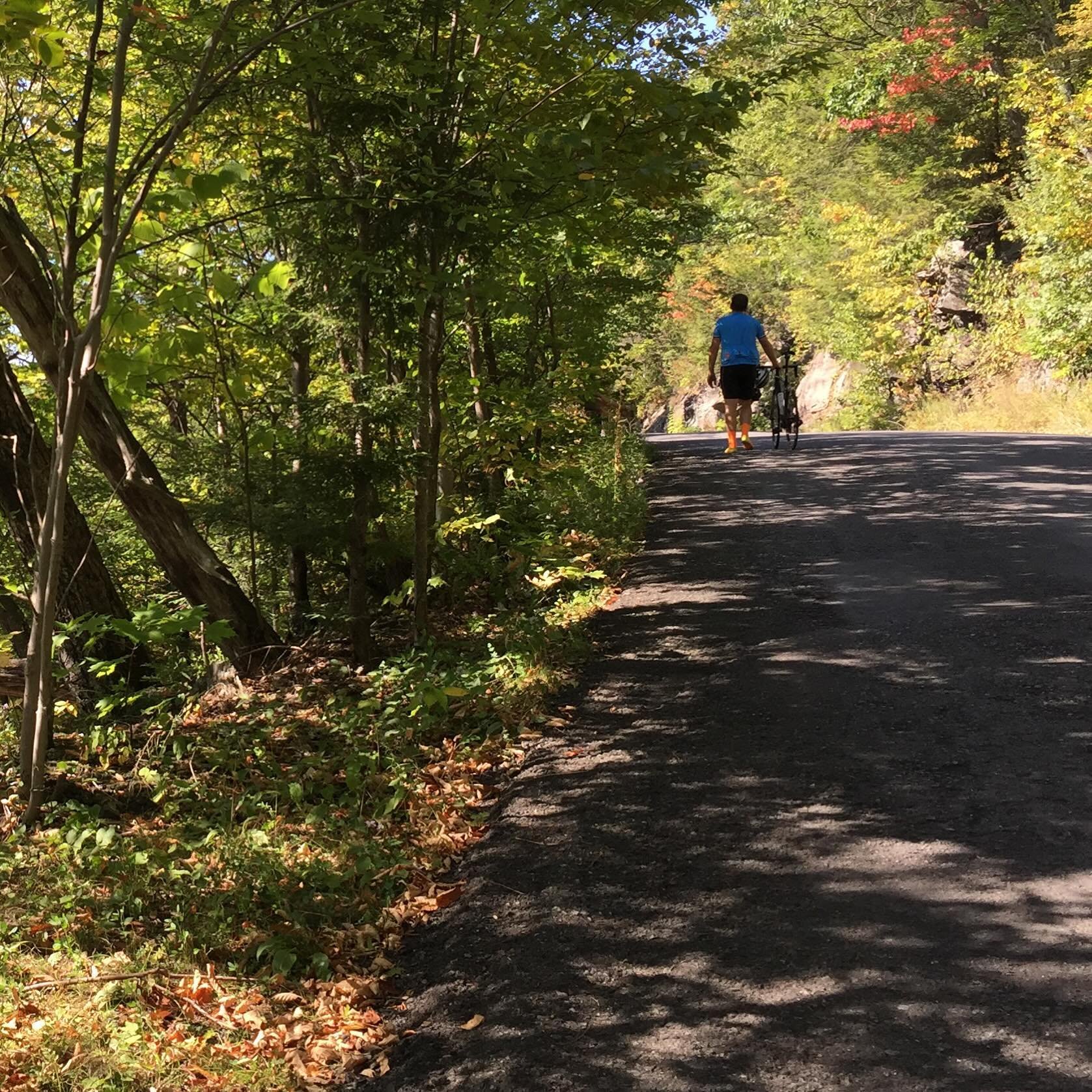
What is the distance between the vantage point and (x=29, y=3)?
3.46 metres

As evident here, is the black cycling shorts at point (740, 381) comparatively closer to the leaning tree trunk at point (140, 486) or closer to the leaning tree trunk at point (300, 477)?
the leaning tree trunk at point (300, 477)

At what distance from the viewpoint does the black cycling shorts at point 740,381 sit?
40.3ft

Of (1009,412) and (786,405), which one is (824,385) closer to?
(1009,412)

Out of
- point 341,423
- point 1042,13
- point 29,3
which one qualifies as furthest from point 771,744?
point 1042,13

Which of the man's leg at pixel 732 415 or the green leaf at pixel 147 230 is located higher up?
the green leaf at pixel 147 230

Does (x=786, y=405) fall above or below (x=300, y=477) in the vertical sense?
above

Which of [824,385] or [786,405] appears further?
[824,385]

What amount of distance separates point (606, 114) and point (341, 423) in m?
2.73

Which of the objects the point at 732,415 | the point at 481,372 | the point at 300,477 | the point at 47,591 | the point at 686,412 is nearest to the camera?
the point at 47,591

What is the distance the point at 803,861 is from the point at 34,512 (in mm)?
5151

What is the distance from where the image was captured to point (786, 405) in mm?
15273

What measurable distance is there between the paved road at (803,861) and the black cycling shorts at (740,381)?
4906 mm

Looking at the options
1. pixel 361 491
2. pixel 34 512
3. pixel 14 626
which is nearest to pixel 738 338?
pixel 361 491

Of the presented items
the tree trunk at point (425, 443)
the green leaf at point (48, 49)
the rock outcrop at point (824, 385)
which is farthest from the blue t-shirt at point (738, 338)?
the rock outcrop at point (824, 385)
